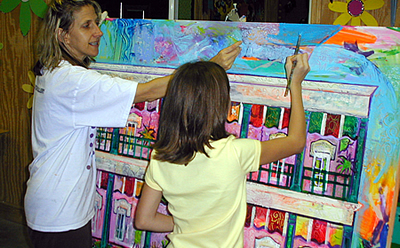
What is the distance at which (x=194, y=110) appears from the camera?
1.10m

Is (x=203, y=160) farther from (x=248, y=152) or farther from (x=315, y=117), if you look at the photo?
(x=315, y=117)

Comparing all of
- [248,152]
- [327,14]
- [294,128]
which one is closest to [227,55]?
[294,128]

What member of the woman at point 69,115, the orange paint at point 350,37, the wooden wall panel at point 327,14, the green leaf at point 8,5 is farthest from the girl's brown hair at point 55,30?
the green leaf at point 8,5

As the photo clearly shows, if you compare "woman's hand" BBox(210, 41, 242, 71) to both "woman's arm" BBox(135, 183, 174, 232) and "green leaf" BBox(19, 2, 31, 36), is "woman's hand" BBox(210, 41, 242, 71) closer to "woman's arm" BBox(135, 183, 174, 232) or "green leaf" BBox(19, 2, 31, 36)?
"woman's arm" BBox(135, 183, 174, 232)

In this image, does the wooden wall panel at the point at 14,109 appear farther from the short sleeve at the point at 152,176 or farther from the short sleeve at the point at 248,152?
the short sleeve at the point at 248,152

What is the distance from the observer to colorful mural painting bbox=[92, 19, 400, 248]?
1.30m

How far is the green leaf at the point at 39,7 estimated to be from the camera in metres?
2.64

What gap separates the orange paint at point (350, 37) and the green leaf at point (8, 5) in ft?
7.70

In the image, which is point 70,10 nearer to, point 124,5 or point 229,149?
point 229,149

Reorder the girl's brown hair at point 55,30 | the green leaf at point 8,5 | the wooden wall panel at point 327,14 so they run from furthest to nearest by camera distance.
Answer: the green leaf at point 8,5 < the wooden wall panel at point 327,14 < the girl's brown hair at point 55,30

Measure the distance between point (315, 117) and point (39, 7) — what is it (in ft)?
7.06

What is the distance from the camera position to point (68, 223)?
4.75 feet

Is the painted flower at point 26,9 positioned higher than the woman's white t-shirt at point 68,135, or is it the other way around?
the painted flower at point 26,9

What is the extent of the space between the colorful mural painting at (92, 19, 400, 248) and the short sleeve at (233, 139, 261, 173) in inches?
14.0
